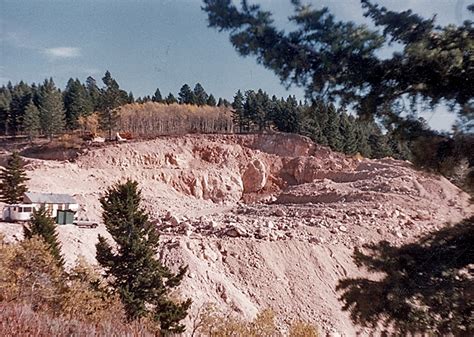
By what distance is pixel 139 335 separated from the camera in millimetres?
5645

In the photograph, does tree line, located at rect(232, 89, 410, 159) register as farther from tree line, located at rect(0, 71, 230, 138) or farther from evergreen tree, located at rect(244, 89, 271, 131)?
tree line, located at rect(0, 71, 230, 138)

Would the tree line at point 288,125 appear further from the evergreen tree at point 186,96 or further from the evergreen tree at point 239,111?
the evergreen tree at point 186,96

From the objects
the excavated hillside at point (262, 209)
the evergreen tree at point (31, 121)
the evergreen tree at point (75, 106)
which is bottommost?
the excavated hillside at point (262, 209)

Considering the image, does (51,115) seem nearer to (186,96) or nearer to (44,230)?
(186,96)

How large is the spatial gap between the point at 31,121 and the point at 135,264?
40.9m

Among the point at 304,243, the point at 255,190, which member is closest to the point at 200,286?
the point at 304,243

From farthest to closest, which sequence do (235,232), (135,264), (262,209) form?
(262,209) → (235,232) → (135,264)

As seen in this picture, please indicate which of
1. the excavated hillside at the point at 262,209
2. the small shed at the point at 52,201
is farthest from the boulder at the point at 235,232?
the small shed at the point at 52,201

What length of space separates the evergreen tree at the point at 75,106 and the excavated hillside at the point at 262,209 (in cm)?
1443

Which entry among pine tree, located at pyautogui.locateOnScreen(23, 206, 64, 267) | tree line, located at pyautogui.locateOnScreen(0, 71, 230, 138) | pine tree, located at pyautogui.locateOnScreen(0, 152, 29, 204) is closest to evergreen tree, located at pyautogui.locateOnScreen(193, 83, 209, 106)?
tree line, located at pyautogui.locateOnScreen(0, 71, 230, 138)

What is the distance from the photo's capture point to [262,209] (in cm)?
3111

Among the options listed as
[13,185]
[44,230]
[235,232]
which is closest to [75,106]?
[13,185]

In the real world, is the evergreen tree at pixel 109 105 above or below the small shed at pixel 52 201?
above

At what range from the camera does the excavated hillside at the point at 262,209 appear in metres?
16.7
